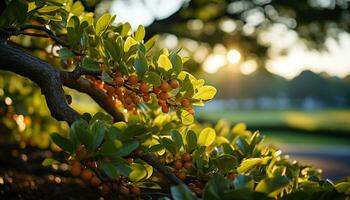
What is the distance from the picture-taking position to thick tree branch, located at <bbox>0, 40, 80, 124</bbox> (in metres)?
1.49

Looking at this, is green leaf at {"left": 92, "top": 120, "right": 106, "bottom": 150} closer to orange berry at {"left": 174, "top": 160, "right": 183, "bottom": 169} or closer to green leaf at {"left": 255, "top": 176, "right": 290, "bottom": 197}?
orange berry at {"left": 174, "top": 160, "right": 183, "bottom": 169}

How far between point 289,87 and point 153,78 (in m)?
80.1

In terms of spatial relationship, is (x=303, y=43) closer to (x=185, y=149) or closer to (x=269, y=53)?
(x=269, y=53)

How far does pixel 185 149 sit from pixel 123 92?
0.33m

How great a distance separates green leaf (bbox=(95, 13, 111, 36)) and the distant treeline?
72.7m

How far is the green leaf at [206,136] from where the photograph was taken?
5.42 ft

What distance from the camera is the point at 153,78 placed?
148 centimetres

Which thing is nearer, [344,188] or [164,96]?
[344,188]

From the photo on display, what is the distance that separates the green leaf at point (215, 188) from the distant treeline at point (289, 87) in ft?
240

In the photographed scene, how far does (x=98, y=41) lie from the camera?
1726 millimetres

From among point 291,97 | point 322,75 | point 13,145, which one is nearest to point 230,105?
point 291,97

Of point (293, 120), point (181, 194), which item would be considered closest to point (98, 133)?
point (181, 194)

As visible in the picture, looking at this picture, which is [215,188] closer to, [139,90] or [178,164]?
[178,164]

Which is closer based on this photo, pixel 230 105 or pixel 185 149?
pixel 185 149
